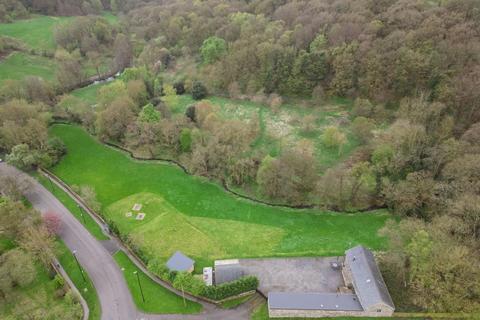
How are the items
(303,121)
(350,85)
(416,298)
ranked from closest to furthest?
1. (416,298)
2. (303,121)
3. (350,85)

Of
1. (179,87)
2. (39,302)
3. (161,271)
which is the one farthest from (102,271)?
(179,87)

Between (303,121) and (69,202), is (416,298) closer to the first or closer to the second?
(303,121)

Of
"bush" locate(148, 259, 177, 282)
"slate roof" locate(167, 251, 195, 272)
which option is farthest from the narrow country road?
"slate roof" locate(167, 251, 195, 272)

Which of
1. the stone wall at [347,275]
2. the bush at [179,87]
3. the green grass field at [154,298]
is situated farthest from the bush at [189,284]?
the bush at [179,87]

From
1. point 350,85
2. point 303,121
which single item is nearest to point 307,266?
point 303,121

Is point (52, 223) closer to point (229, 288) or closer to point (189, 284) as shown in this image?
point (189, 284)
